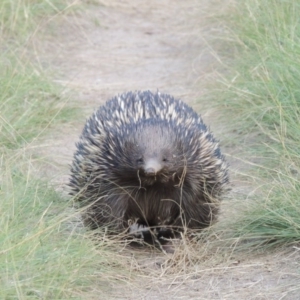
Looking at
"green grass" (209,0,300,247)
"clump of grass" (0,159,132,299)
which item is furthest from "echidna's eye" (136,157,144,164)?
"green grass" (209,0,300,247)

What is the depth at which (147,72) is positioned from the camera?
9633mm

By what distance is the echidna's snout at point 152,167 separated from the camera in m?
4.89

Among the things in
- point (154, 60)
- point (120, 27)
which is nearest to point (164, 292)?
point (154, 60)

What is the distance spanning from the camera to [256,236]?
496 centimetres

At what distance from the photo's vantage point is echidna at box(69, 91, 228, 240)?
5.09 meters

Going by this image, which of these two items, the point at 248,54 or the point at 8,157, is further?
the point at 248,54

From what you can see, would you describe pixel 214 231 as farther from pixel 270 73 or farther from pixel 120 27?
pixel 120 27

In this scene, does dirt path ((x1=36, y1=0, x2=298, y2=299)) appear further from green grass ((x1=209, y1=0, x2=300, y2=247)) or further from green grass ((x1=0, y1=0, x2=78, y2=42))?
green grass ((x1=0, y1=0, x2=78, y2=42))

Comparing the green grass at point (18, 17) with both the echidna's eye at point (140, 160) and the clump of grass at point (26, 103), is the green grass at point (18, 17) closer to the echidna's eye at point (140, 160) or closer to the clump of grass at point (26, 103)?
the clump of grass at point (26, 103)

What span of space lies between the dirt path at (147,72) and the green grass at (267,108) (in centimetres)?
19

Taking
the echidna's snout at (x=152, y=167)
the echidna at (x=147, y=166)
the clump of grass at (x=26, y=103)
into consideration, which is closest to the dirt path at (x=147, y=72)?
the clump of grass at (x=26, y=103)

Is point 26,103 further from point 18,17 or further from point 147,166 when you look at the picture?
point 147,166

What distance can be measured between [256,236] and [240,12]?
3848 millimetres

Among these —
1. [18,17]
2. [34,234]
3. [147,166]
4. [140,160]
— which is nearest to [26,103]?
[18,17]
